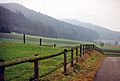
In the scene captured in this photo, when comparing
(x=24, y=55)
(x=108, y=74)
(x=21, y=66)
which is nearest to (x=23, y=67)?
(x=21, y=66)

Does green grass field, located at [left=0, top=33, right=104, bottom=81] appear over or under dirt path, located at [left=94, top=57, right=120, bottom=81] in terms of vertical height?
over

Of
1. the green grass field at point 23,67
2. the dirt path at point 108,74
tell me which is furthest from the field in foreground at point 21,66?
the dirt path at point 108,74

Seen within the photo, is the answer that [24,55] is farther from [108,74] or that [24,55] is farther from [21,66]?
[108,74]

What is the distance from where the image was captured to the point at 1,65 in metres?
5.57

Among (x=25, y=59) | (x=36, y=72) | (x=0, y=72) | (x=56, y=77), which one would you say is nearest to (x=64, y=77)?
(x=56, y=77)

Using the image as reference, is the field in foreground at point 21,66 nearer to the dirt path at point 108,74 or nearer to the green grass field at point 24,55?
the green grass field at point 24,55

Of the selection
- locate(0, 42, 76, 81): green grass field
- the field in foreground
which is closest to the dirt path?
locate(0, 42, 76, 81): green grass field

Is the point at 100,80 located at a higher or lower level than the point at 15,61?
lower

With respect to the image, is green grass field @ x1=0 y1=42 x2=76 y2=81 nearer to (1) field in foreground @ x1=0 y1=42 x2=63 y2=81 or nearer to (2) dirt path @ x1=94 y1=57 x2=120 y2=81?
(1) field in foreground @ x1=0 y1=42 x2=63 y2=81

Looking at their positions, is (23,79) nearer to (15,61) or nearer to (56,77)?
(56,77)

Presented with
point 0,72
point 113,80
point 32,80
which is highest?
point 0,72

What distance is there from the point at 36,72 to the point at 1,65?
8.90 ft

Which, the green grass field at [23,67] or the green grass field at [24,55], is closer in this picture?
the green grass field at [23,67]

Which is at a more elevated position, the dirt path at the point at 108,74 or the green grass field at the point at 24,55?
the green grass field at the point at 24,55
